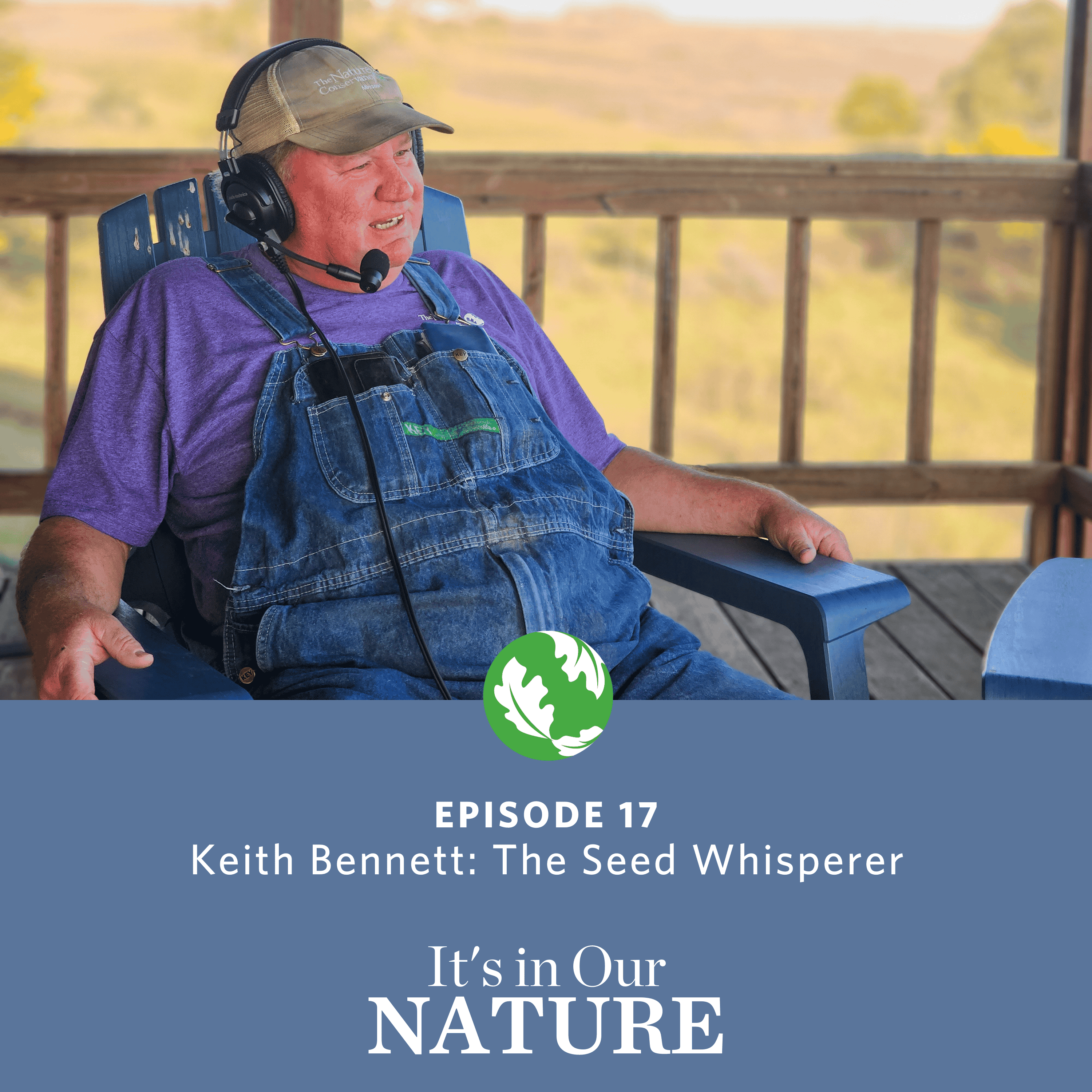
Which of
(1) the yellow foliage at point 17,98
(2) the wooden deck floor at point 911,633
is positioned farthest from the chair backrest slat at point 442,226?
(1) the yellow foliage at point 17,98

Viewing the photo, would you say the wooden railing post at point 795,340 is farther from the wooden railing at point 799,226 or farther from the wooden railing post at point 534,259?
the wooden railing post at point 534,259

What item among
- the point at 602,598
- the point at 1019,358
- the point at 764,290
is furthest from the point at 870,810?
A: the point at 1019,358

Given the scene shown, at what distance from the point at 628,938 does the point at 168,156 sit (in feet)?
8.45

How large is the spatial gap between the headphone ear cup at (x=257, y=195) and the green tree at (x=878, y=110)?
32.0ft

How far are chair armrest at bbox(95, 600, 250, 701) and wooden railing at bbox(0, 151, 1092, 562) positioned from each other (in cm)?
199

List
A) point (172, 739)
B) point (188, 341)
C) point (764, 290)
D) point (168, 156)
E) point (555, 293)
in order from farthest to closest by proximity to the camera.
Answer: point (764, 290) < point (555, 293) < point (168, 156) < point (188, 341) < point (172, 739)

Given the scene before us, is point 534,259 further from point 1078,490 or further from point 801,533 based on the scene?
point 801,533

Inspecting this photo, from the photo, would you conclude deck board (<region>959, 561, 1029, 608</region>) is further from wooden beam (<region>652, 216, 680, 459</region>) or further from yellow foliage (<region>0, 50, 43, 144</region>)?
yellow foliage (<region>0, 50, 43, 144</region>)

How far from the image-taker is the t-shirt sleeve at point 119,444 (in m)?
1.36

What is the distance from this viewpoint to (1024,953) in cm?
76

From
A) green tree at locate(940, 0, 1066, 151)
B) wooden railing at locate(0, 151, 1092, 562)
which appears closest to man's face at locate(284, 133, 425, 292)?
wooden railing at locate(0, 151, 1092, 562)

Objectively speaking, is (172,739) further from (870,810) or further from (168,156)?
(168,156)

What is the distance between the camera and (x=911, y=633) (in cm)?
293

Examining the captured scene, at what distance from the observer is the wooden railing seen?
2.95 metres
